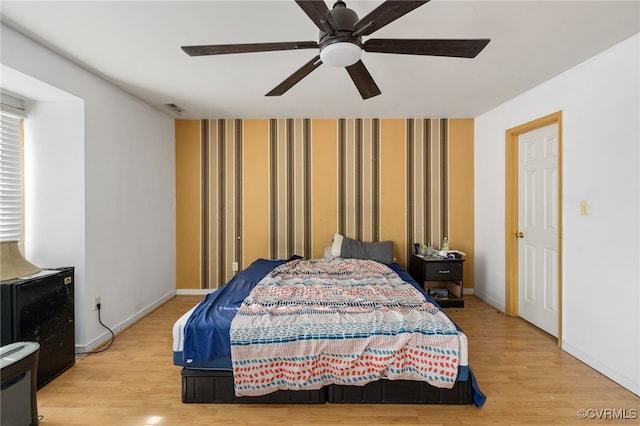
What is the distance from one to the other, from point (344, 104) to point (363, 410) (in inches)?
116

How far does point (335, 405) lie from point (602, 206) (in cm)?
245

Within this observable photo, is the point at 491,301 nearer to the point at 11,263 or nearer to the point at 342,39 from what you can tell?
the point at 342,39

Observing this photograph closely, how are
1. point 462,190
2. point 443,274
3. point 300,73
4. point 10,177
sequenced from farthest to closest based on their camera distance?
point 462,190
point 443,274
point 10,177
point 300,73

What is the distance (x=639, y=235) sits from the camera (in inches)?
78.2

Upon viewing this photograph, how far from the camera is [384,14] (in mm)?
1258

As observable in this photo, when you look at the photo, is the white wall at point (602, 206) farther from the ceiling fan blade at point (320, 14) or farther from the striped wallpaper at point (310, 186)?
the ceiling fan blade at point (320, 14)

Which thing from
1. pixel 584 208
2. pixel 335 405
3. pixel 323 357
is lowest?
pixel 335 405

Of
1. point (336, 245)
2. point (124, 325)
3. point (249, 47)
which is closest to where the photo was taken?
point (249, 47)

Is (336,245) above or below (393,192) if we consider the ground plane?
below

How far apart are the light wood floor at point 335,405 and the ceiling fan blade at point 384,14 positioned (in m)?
2.13

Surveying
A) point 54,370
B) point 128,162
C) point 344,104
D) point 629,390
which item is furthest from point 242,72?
point 629,390

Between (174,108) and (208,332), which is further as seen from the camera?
(174,108)

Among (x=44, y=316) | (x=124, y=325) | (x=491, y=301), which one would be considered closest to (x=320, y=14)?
(x=44, y=316)

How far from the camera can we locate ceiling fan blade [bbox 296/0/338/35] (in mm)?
1174
